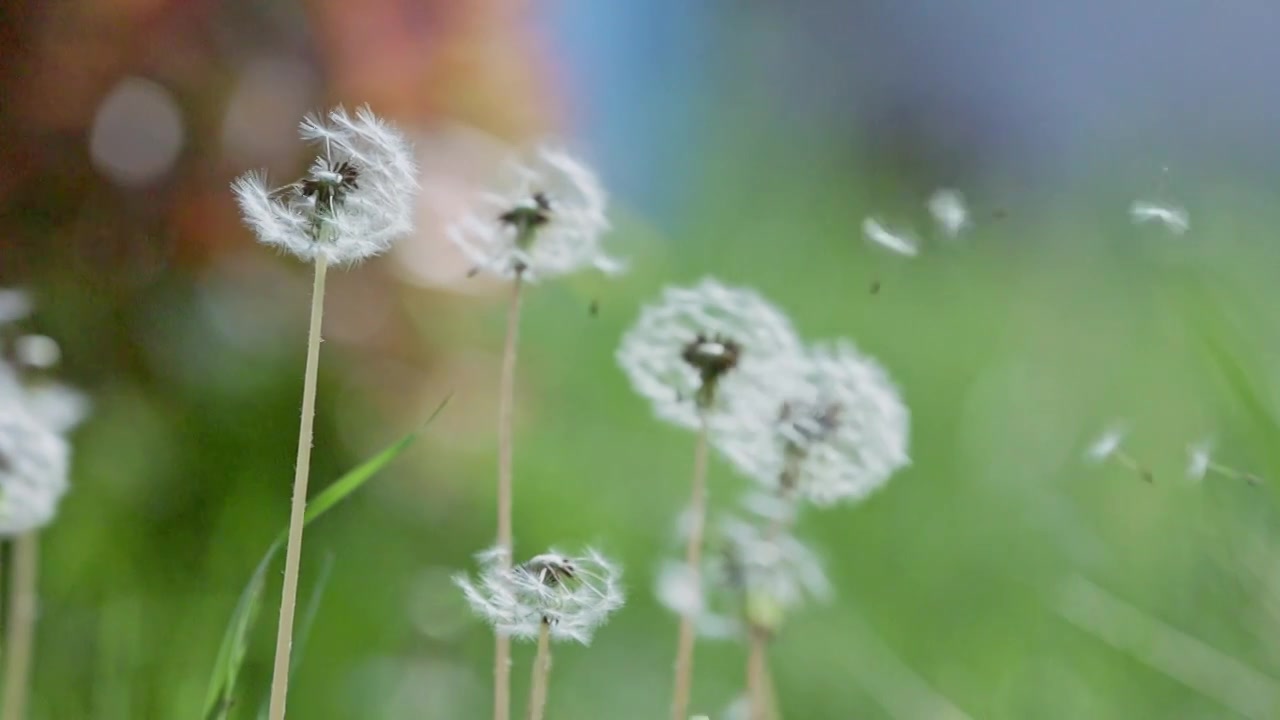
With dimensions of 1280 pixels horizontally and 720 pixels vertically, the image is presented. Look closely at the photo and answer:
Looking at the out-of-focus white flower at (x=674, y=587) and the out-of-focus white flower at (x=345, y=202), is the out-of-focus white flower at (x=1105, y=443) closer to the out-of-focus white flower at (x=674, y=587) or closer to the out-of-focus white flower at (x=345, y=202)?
the out-of-focus white flower at (x=674, y=587)

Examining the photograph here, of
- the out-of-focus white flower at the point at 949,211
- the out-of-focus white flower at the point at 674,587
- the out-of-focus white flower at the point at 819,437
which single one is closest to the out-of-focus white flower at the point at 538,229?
the out-of-focus white flower at the point at 819,437

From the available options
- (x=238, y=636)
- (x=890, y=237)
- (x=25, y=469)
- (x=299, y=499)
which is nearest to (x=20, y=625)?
(x=25, y=469)

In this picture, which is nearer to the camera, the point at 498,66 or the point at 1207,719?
the point at 1207,719

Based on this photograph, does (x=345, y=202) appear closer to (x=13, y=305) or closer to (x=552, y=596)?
(x=552, y=596)

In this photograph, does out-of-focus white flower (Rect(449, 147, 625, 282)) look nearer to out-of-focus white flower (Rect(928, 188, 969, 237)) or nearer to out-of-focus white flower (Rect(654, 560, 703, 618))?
out-of-focus white flower (Rect(654, 560, 703, 618))

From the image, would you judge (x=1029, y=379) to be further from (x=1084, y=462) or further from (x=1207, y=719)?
(x=1207, y=719)

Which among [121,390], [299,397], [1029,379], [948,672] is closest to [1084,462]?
[1029,379]
